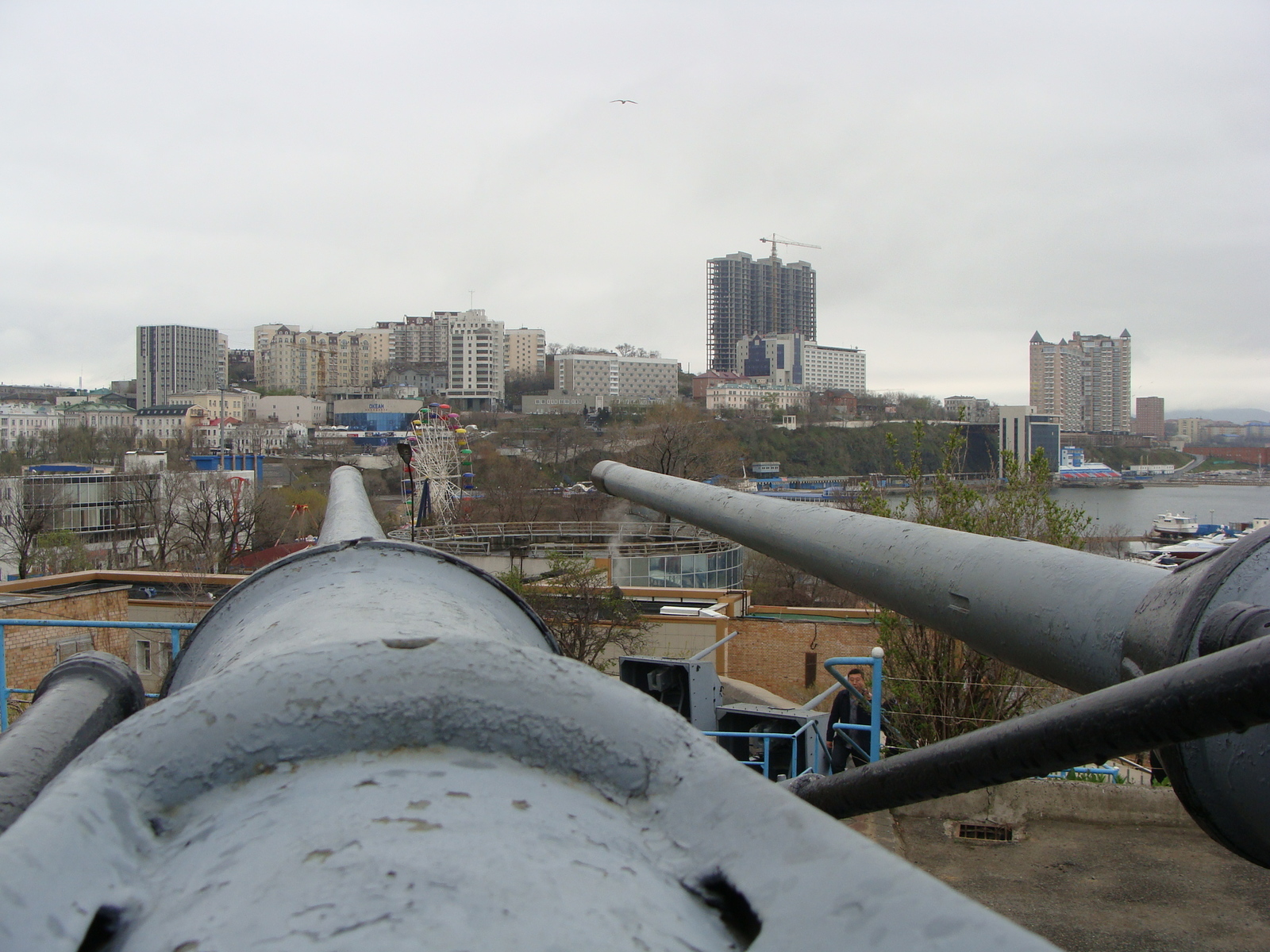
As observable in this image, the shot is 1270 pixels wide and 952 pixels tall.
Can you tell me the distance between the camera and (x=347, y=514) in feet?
9.94

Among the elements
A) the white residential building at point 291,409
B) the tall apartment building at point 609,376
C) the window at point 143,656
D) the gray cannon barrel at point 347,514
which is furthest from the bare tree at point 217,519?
the tall apartment building at point 609,376

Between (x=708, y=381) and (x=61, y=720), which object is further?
(x=708, y=381)

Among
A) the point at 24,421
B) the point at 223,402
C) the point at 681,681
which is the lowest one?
the point at 681,681

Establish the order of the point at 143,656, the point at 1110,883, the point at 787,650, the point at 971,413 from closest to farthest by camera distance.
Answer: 1. the point at 1110,883
2. the point at 143,656
3. the point at 787,650
4. the point at 971,413

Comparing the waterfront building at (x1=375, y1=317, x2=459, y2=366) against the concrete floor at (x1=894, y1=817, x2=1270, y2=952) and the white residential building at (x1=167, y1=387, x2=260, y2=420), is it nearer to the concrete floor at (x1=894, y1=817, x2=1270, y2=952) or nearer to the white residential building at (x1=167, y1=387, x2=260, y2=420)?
the white residential building at (x1=167, y1=387, x2=260, y2=420)

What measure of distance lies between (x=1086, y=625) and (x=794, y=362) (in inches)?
5410

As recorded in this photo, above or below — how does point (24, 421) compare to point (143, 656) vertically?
above

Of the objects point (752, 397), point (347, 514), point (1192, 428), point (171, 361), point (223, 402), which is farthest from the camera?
point (171, 361)

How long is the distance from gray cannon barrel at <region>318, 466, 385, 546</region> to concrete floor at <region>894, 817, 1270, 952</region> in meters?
2.80

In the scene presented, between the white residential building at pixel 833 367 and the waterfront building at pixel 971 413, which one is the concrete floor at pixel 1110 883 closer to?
the waterfront building at pixel 971 413

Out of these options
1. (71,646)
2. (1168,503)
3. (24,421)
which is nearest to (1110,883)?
(71,646)

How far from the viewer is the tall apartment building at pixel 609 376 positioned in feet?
373

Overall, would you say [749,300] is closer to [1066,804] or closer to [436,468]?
[436,468]

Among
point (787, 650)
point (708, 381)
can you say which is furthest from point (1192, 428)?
point (787, 650)
